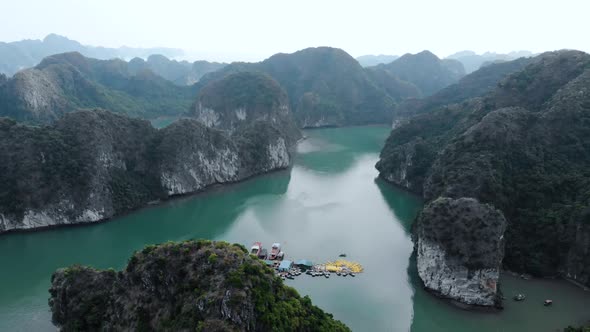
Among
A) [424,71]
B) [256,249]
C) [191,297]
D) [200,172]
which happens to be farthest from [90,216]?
[424,71]

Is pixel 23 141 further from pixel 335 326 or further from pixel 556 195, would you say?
pixel 556 195

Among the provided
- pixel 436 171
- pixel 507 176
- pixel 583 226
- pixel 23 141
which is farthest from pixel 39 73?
pixel 583 226

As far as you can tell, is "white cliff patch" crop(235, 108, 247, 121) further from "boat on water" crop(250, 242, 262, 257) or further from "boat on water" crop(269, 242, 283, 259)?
"boat on water" crop(250, 242, 262, 257)

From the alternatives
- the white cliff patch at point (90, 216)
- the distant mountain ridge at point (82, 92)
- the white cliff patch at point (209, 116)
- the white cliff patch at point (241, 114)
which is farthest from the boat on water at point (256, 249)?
the distant mountain ridge at point (82, 92)

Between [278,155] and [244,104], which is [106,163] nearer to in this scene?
[278,155]

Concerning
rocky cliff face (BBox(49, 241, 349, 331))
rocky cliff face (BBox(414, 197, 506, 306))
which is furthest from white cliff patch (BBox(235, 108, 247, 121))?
rocky cliff face (BBox(49, 241, 349, 331))
